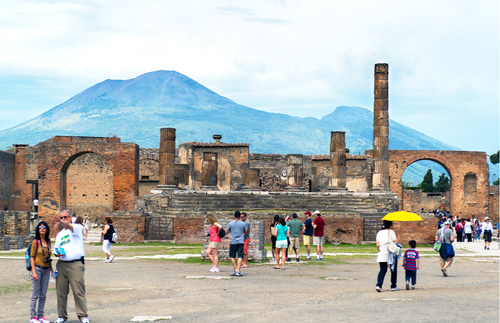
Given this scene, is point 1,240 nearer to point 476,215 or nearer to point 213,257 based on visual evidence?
point 213,257

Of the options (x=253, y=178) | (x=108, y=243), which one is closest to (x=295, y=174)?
(x=253, y=178)

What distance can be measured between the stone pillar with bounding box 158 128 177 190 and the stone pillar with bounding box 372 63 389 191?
10130 mm

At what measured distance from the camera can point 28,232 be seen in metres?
21.2

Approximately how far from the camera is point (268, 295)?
374 inches

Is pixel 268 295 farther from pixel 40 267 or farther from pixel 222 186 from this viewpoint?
pixel 222 186

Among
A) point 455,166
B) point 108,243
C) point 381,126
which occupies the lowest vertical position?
point 108,243

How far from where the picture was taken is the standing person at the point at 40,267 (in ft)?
24.3

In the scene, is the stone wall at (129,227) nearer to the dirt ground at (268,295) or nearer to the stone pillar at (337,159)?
the dirt ground at (268,295)

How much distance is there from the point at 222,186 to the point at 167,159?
8.73 metres

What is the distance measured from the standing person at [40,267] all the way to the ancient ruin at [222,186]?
7.24 metres

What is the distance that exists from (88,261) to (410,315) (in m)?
9.95

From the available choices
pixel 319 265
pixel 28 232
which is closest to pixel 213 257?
pixel 319 265

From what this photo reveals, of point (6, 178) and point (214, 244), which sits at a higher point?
point (6, 178)

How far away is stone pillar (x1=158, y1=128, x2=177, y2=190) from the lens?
99.2ft
